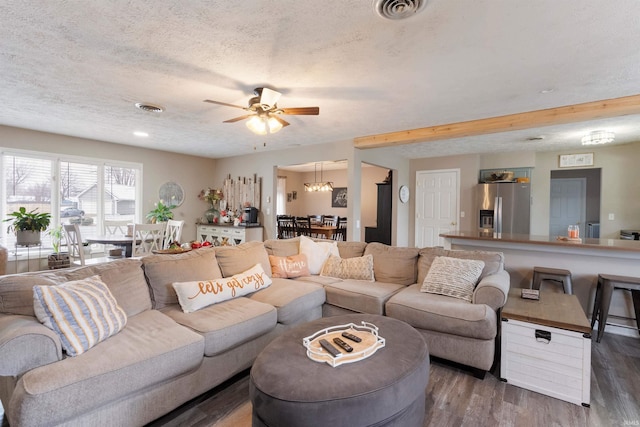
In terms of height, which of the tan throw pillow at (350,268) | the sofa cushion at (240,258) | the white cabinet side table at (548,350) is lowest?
the white cabinet side table at (548,350)

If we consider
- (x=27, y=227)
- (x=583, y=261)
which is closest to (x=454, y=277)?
(x=583, y=261)

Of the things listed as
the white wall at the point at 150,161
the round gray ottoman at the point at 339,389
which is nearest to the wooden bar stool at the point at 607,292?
the round gray ottoman at the point at 339,389

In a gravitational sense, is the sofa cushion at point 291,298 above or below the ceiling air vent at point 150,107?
below

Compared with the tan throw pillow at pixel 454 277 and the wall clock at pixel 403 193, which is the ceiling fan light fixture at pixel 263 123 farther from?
the wall clock at pixel 403 193

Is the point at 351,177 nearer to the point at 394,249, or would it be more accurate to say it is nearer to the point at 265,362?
the point at 394,249

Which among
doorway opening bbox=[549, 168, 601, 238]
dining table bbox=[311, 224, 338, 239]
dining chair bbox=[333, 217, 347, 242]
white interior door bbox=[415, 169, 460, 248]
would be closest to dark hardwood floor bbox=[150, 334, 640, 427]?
white interior door bbox=[415, 169, 460, 248]

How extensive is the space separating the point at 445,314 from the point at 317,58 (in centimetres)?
224

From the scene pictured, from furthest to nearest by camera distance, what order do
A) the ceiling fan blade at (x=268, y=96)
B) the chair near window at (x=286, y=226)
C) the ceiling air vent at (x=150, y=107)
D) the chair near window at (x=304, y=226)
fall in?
the chair near window at (x=286, y=226) < the chair near window at (x=304, y=226) < the ceiling air vent at (x=150, y=107) < the ceiling fan blade at (x=268, y=96)

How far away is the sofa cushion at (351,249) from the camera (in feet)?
11.9

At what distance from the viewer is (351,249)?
3.67m

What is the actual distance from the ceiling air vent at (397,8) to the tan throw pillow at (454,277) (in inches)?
83.6

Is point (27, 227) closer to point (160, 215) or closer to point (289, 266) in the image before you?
point (160, 215)

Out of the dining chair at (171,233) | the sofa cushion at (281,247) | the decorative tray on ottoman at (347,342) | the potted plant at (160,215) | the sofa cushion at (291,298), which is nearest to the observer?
the decorative tray on ottoman at (347,342)

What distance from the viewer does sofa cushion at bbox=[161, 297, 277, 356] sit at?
198cm
